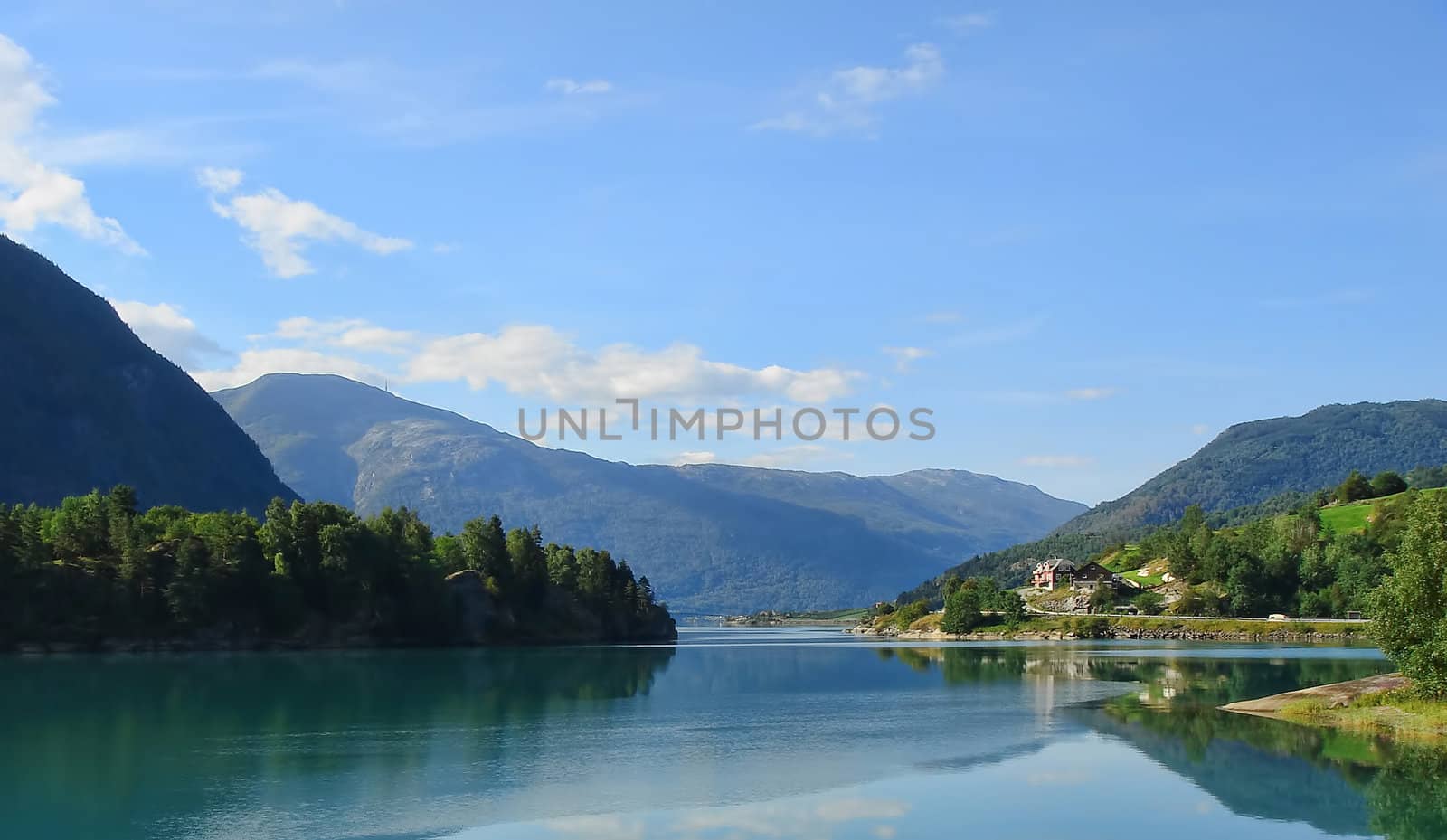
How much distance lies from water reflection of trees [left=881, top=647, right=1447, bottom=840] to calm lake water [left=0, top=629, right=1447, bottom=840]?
0.16 meters

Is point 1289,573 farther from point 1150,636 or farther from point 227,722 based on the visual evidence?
point 227,722

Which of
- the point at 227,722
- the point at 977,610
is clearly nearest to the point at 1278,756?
the point at 227,722

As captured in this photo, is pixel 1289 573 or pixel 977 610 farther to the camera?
pixel 977 610

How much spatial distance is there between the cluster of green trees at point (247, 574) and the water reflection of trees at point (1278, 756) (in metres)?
78.5

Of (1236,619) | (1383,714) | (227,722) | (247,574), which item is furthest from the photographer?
(1236,619)

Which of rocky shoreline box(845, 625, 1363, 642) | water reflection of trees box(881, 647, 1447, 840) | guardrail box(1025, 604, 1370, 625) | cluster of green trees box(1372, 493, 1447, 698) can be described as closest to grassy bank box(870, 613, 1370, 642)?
rocky shoreline box(845, 625, 1363, 642)

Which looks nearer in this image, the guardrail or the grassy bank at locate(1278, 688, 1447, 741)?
the grassy bank at locate(1278, 688, 1447, 741)

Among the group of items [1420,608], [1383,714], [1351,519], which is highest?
[1351,519]

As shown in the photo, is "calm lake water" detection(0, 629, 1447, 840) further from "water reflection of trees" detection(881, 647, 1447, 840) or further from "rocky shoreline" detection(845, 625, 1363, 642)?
"rocky shoreline" detection(845, 625, 1363, 642)

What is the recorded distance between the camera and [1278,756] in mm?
42969

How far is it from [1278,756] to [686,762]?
20.9 meters

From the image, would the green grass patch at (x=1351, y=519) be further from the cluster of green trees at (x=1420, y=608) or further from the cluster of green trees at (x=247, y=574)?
the cluster of green trees at (x=1420, y=608)

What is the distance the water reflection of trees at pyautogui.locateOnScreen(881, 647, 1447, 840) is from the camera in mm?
33969

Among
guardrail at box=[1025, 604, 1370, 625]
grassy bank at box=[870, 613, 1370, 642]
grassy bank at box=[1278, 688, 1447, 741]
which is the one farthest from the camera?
guardrail at box=[1025, 604, 1370, 625]
